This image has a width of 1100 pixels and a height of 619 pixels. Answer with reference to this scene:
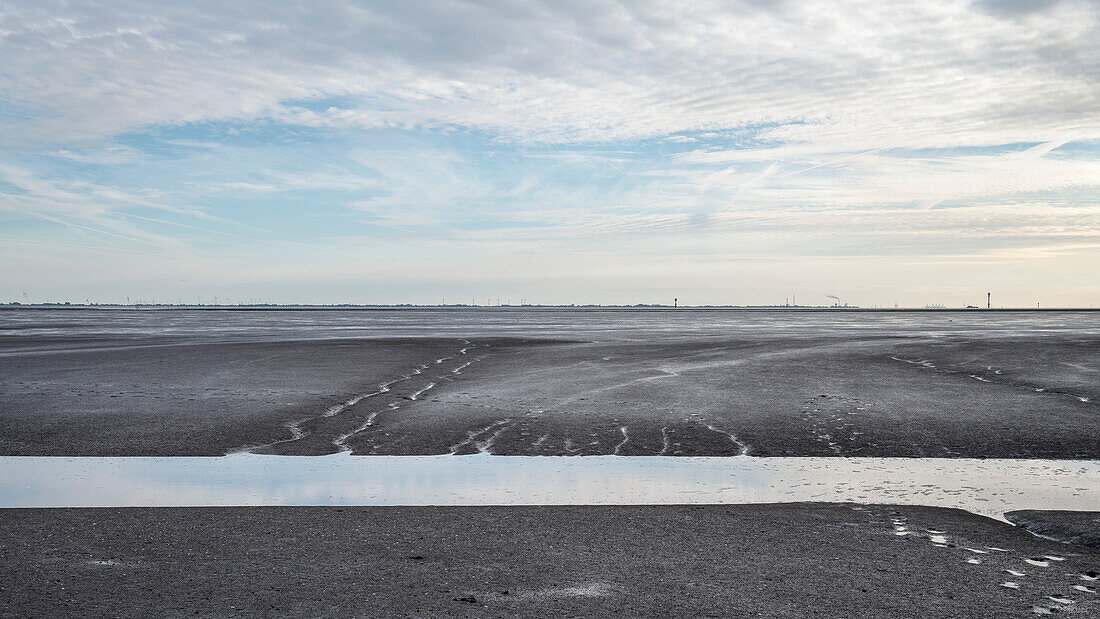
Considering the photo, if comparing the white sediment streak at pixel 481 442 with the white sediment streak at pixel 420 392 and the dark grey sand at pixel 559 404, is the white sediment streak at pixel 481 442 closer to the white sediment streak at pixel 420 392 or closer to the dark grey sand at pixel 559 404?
the dark grey sand at pixel 559 404

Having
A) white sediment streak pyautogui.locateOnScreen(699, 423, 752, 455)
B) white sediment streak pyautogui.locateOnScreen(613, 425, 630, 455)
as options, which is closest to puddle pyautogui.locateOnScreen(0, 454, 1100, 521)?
white sediment streak pyautogui.locateOnScreen(613, 425, 630, 455)

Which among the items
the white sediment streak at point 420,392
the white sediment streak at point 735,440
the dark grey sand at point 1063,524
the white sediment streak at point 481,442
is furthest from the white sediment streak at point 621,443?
the white sediment streak at point 420,392

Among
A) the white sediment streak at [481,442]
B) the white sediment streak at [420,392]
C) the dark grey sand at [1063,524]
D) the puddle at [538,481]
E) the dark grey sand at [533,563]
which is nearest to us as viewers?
the dark grey sand at [533,563]

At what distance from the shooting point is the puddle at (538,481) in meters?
8.99

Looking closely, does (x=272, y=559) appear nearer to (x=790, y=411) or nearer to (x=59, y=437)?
(x=59, y=437)

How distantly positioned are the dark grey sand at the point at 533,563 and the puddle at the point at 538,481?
700 mm

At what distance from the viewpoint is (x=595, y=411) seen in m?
15.6

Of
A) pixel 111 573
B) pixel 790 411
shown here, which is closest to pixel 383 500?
pixel 111 573

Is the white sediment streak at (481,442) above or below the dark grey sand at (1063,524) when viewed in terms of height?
below

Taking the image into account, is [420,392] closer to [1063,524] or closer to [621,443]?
[621,443]

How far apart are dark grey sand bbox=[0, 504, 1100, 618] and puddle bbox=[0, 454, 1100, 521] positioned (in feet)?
2.30

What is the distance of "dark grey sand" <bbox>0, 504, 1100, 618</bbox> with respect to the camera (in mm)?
5660

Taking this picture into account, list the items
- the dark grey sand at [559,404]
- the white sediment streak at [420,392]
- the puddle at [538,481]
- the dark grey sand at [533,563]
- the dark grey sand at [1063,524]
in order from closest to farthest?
the dark grey sand at [533,563] < the dark grey sand at [1063,524] < the puddle at [538,481] < the dark grey sand at [559,404] < the white sediment streak at [420,392]

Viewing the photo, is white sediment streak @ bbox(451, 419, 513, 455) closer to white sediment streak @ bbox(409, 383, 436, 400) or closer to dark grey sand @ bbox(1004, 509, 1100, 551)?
white sediment streak @ bbox(409, 383, 436, 400)
